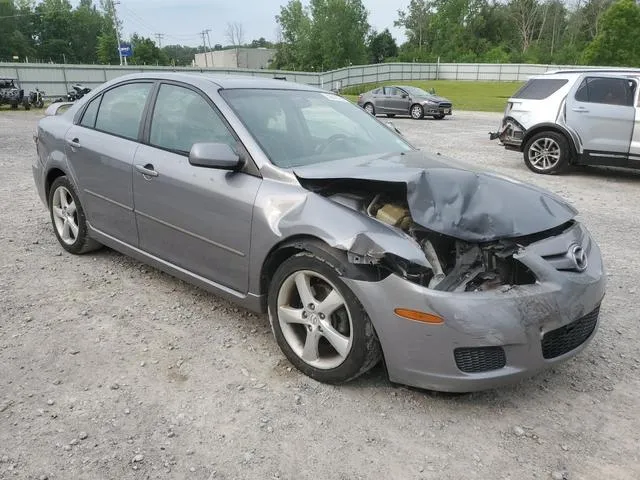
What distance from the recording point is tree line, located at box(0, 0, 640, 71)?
230ft

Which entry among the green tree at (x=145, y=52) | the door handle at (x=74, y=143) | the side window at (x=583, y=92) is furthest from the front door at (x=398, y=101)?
the green tree at (x=145, y=52)

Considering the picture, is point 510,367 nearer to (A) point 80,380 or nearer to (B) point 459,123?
(A) point 80,380

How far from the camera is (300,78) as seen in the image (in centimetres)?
3688

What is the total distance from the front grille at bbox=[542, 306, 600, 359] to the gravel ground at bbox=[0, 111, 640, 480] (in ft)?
0.95

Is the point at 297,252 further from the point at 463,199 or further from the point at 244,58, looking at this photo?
the point at 244,58

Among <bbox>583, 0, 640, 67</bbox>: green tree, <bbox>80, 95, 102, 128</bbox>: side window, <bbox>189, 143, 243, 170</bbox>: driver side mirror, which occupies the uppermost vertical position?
<bbox>583, 0, 640, 67</bbox>: green tree

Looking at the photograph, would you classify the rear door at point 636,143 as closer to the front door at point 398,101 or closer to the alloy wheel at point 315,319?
the alloy wheel at point 315,319

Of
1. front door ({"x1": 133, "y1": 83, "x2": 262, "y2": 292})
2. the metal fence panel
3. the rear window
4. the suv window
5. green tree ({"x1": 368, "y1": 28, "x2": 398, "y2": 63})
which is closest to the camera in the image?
front door ({"x1": 133, "y1": 83, "x2": 262, "y2": 292})

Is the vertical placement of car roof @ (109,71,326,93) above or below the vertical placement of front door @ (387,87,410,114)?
above

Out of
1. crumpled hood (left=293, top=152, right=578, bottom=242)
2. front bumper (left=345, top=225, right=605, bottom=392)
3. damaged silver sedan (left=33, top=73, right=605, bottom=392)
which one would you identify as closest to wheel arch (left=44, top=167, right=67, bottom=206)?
damaged silver sedan (left=33, top=73, right=605, bottom=392)

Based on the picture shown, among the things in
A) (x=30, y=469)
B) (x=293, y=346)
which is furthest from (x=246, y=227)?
(x=30, y=469)

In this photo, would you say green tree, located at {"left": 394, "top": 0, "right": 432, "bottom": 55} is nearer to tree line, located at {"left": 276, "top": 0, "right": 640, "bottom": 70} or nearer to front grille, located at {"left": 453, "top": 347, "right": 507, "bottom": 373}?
tree line, located at {"left": 276, "top": 0, "right": 640, "bottom": 70}

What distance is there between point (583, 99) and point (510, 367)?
794cm

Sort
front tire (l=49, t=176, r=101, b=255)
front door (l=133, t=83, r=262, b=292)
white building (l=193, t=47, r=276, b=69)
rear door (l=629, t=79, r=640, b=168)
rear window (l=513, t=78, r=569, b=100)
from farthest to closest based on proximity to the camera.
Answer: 1. white building (l=193, t=47, r=276, b=69)
2. rear window (l=513, t=78, r=569, b=100)
3. rear door (l=629, t=79, r=640, b=168)
4. front tire (l=49, t=176, r=101, b=255)
5. front door (l=133, t=83, r=262, b=292)
